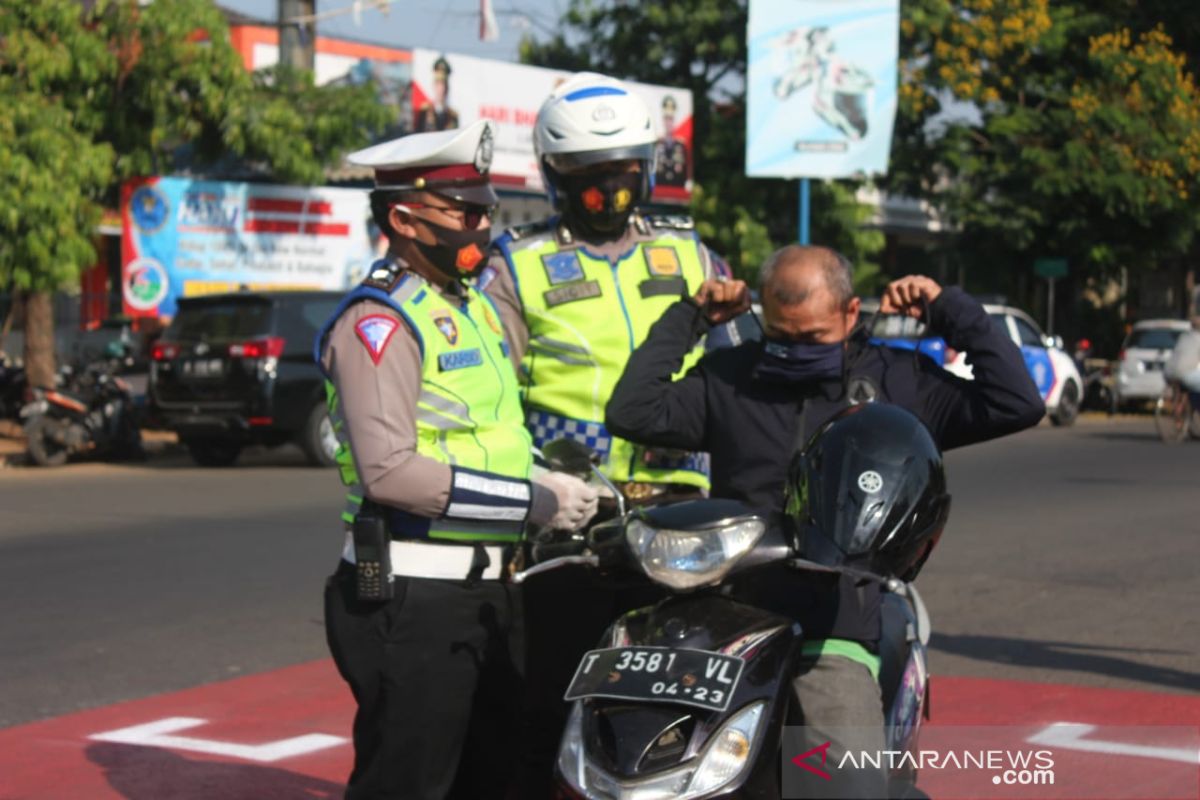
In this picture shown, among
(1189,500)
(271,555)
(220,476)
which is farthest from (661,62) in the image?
(271,555)

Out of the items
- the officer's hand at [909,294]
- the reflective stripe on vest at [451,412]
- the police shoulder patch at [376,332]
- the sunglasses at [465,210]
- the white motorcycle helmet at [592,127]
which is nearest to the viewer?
the police shoulder patch at [376,332]

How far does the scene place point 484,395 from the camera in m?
3.54

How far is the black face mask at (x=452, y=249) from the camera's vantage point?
3568mm

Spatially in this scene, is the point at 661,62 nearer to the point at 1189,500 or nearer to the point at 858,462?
the point at 1189,500

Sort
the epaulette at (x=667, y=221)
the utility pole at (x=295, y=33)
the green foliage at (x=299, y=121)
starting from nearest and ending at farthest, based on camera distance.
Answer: the epaulette at (x=667, y=221), the green foliage at (x=299, y=121), the utility pole at (x=295, y=33)

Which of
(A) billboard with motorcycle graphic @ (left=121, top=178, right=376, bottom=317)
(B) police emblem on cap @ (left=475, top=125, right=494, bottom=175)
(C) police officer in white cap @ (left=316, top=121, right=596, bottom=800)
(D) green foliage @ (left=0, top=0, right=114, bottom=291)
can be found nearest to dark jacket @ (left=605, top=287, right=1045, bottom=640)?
(C) police officer in white cap @ (left=316, top=121, right=596, bottom=800)

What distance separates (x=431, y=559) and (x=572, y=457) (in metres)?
0.35

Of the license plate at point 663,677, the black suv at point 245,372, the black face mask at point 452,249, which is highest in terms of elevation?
the black face mask at point 452,249

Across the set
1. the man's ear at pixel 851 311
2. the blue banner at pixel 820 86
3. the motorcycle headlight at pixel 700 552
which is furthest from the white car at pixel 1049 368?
the motorcycle headlight at pixel 700 552

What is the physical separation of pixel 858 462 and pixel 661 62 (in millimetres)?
27314

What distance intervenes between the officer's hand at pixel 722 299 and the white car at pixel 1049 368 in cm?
Result: 1942

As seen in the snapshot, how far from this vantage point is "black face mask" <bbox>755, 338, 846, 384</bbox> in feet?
11.8

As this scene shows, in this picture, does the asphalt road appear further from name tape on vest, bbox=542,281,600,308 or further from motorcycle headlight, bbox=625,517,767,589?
motorcycle headlight, bbox=625,517,767,589

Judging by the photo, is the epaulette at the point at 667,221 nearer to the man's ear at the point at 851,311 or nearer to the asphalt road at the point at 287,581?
the man's ear at the point at 851,311
